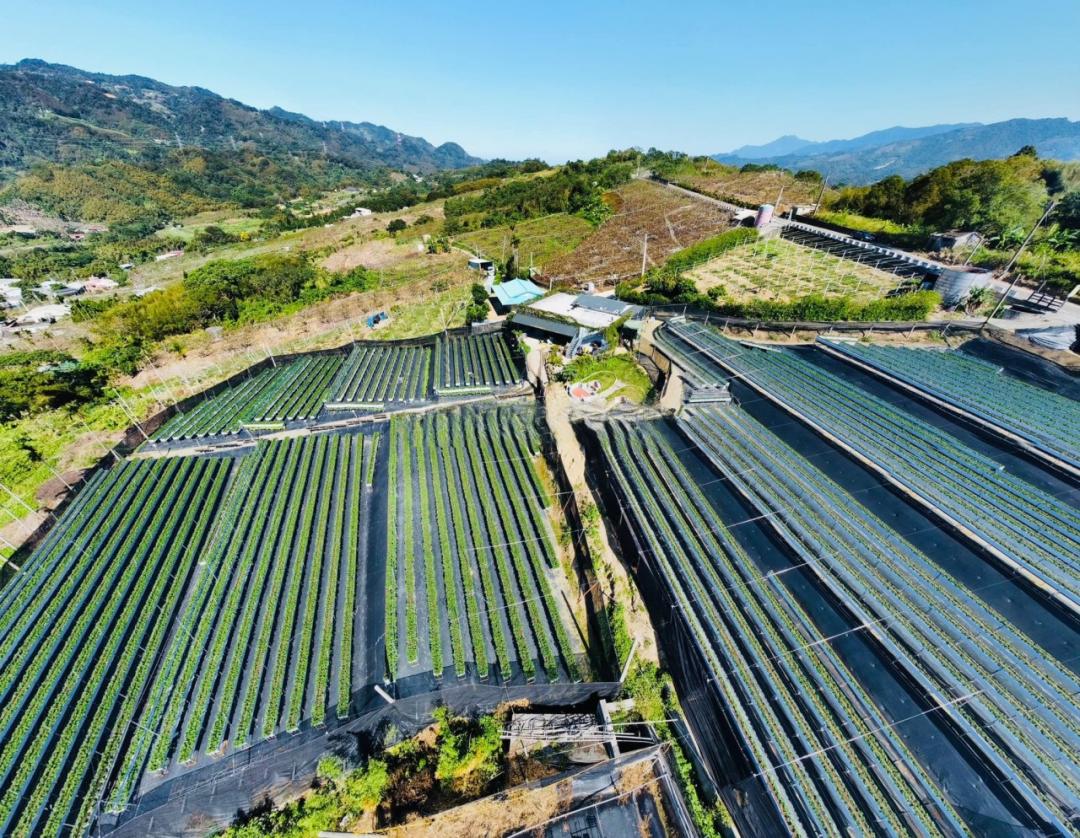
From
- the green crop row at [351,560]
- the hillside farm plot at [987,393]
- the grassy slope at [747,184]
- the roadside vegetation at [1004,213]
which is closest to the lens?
the green crop row at [351,560]

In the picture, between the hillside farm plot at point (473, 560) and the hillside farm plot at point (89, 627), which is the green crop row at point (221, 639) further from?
the hillside farm plot at point (473, 560)

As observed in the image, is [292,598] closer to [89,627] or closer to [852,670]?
[89,627]

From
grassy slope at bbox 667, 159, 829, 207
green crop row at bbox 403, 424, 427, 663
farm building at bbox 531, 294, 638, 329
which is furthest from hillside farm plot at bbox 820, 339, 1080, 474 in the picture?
grassy slope at bbox 667, 159, 829, 207

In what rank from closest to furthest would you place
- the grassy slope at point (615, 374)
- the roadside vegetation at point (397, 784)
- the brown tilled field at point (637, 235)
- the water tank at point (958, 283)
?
A: the roadside vegetation at point (397, 784), the grassy slope at point (615, 374), the water tank at point (958, 283), the brown tilled field at point (637, 235)

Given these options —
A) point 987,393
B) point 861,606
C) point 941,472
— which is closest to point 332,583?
point 861,606

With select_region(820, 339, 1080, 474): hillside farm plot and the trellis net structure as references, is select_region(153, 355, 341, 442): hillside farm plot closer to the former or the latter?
the trellis net structure

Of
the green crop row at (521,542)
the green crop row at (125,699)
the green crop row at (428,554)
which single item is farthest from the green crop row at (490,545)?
the green crop row at (125,699)

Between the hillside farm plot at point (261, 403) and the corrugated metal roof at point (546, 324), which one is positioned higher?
the corrugated metal roof at point (546, 324)
